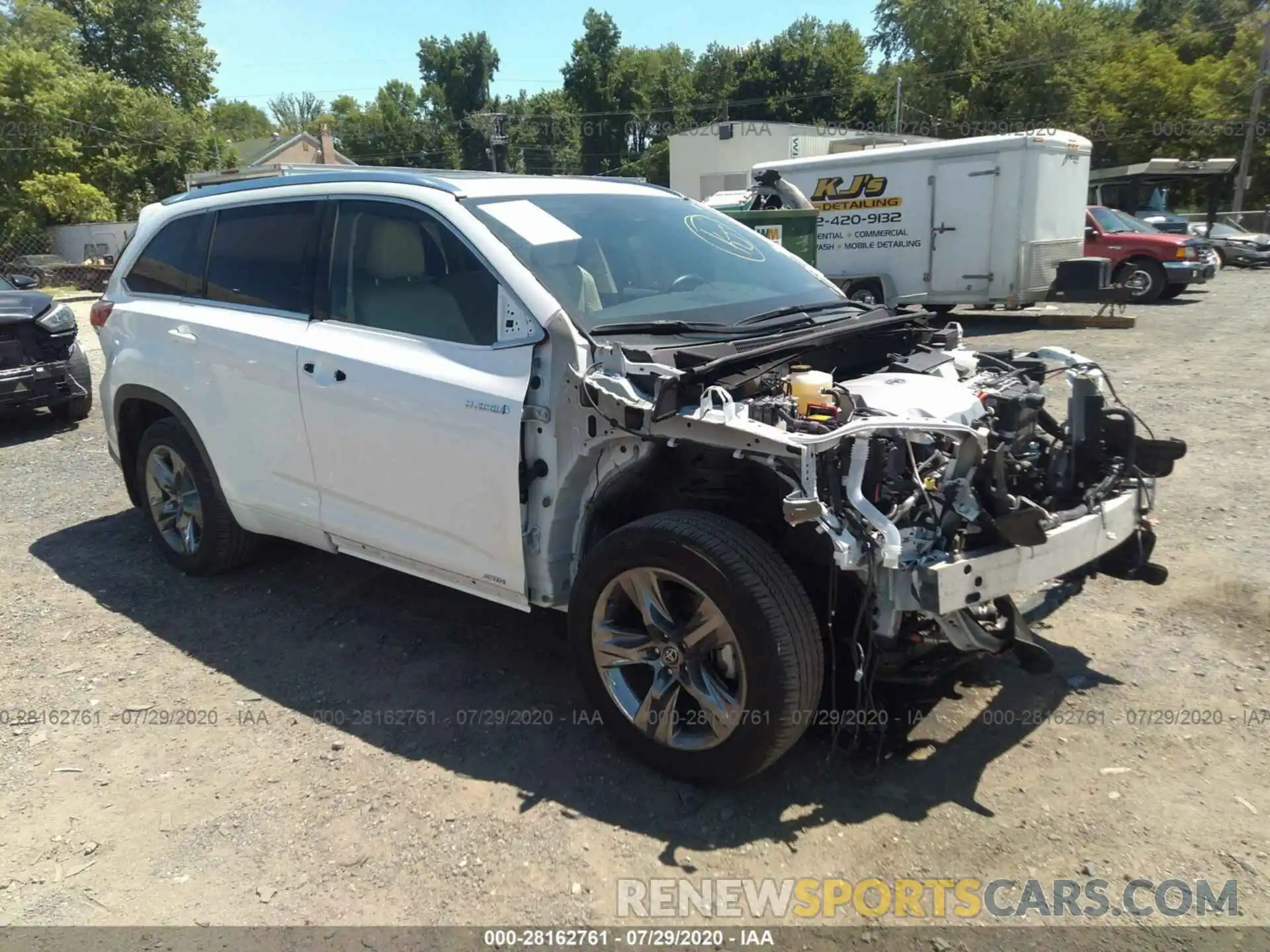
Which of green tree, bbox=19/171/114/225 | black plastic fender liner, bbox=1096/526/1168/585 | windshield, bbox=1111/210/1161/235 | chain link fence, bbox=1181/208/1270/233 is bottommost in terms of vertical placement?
black plastic fender liner, bbox=1096/526/1168/585

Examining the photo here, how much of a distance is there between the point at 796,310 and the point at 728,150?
35737 mm

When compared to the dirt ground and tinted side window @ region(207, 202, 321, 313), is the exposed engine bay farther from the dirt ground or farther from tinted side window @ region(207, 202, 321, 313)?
tinted side window @ region(207, 202, 321, 313)

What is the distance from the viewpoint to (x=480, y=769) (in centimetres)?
334

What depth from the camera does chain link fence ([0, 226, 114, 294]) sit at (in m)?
25.7

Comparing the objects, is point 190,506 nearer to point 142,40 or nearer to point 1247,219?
point 1247,219

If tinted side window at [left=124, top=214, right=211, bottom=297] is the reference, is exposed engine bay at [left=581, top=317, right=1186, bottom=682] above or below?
below

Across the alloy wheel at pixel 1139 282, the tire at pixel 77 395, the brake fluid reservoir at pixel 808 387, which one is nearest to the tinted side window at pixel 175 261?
the brake fluid reservoir at pixel 808 387

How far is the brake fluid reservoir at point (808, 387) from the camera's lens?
10.3 feet

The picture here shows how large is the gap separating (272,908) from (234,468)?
93.2 inches

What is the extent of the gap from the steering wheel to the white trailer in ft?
33.1

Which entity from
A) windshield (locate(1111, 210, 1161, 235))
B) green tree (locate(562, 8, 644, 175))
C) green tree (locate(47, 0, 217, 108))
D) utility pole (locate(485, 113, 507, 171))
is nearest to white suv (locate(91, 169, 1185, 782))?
windshield (locate(1111, 210, 1161, 235))

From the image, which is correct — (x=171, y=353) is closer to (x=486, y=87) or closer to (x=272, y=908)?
(x=272, y=908)

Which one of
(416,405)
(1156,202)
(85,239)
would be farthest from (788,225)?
(85,239)

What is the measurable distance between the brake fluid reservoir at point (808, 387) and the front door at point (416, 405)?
945mm
